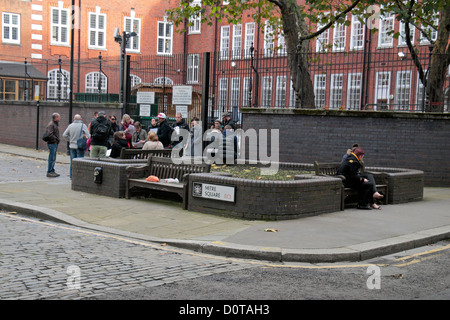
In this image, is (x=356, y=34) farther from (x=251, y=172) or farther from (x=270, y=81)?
(x=251, y=172)

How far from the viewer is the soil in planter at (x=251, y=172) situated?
12584mm

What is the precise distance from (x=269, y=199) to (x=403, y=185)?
4.20m

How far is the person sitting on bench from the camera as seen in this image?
38.0 feet

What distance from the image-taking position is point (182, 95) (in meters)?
20.7

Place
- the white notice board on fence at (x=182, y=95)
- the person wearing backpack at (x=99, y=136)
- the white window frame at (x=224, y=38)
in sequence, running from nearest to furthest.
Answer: the person wearing backpack at (x=99, y=136) → the white notice board on fence at (x=182, y=95) → the white window frame at (x=224, y=38)

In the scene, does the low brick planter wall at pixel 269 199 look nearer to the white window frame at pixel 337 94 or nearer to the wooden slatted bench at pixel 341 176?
the wooden slatted bench at pixel 341 176

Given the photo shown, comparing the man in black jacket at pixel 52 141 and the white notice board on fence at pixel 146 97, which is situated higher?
the white notice board on fence at pixel 146 97

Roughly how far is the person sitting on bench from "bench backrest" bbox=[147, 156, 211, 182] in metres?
2.89

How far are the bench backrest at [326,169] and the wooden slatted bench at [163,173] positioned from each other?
2331 millimetres

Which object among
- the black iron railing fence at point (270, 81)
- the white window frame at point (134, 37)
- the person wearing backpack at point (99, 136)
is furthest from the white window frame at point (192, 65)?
the white window frame at point (134, 37)

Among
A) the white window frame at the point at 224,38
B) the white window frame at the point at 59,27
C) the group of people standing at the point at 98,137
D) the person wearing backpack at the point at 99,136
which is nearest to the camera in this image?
the group of people standing at the point at 98,137
